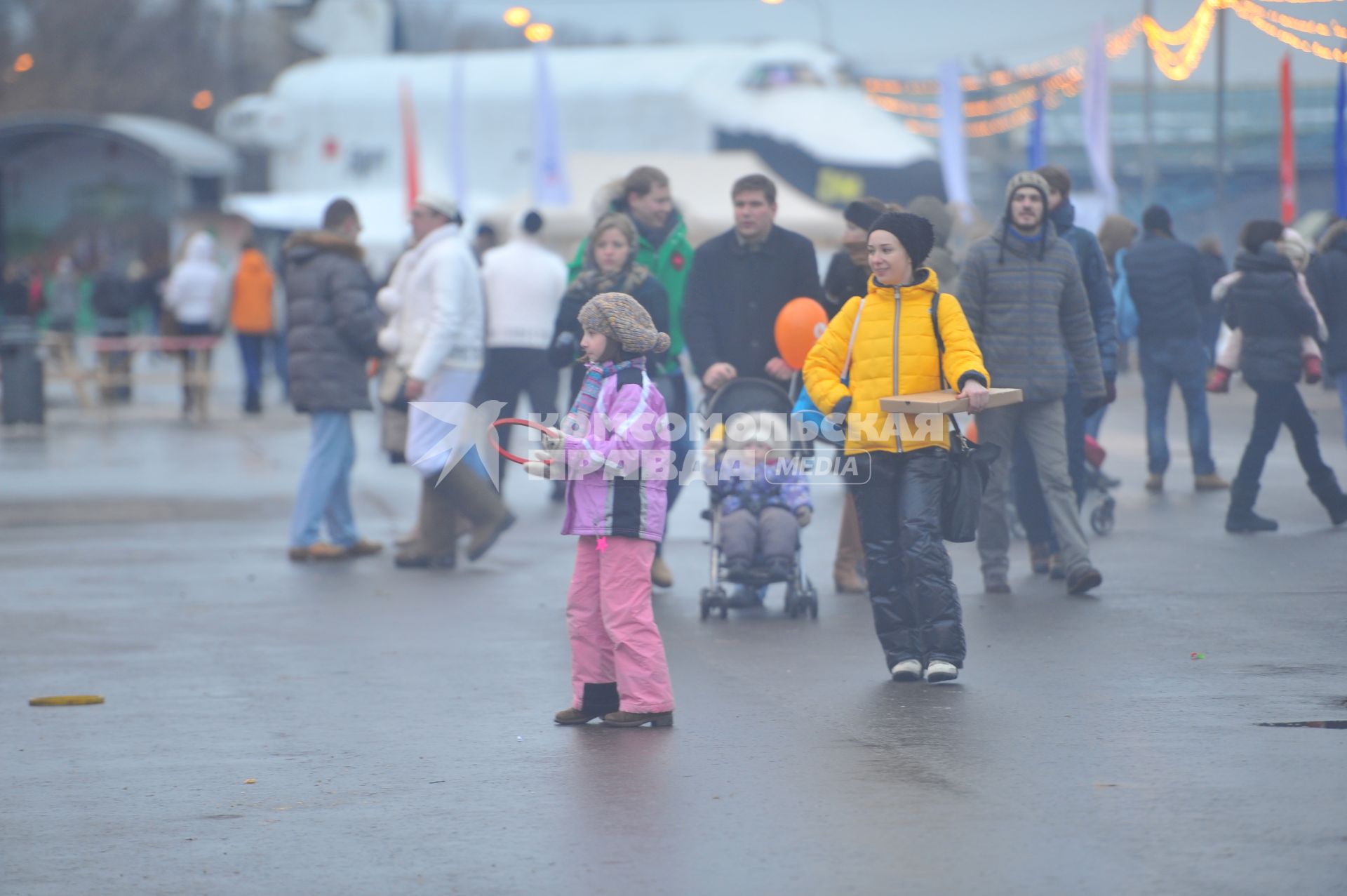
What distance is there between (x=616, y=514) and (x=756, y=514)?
2356 millimetres

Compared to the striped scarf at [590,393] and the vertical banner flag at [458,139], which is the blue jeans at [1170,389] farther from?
the vertical banner flag at [458,139]

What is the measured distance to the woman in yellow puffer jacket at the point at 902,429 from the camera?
287 inches

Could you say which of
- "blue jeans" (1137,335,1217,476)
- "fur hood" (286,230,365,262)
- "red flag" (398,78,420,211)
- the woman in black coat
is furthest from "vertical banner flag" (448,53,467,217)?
the woman in black coat

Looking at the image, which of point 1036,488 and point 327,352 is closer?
point 1036,488

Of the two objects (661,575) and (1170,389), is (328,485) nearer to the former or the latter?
(661,575)

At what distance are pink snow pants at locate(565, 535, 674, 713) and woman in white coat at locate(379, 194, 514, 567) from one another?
4.01 metres

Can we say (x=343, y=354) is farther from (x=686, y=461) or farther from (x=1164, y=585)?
(x=1164, y=585)

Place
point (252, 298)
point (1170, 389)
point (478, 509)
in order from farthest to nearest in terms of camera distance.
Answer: point (252, 298) → point (1170, 389) → point (478, 509)

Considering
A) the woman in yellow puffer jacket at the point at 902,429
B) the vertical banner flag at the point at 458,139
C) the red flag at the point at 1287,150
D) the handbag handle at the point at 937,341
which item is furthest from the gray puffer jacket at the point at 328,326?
the vertical banner flag at the point at 458,139

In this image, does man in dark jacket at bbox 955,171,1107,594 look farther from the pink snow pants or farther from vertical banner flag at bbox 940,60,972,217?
vertical banner flag at bbox 940,60,972,217

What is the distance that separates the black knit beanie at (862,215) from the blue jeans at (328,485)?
355 centimetres

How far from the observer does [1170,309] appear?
13.0 m

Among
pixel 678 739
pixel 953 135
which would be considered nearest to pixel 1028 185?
pixel 678 739

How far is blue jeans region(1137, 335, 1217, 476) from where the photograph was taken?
13.2 metres
